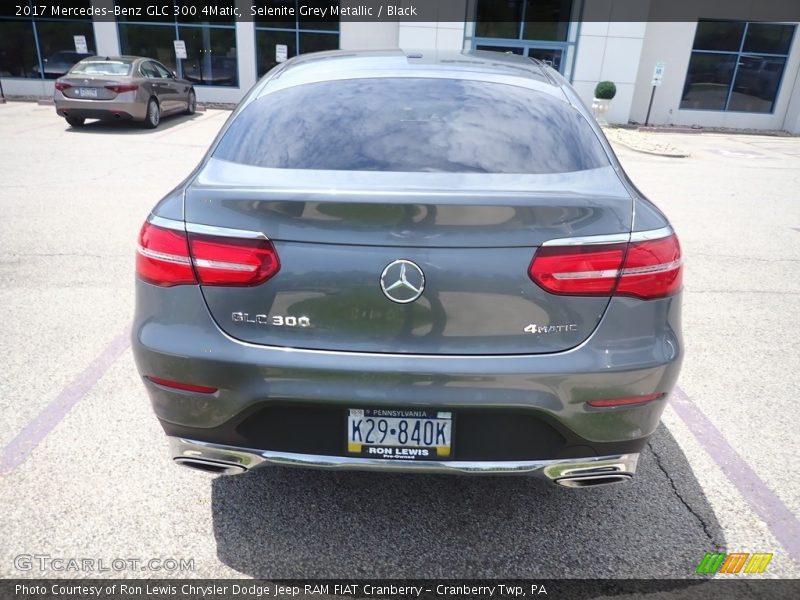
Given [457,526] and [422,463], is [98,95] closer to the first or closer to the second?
[457,526]

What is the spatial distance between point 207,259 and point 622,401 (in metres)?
1.45

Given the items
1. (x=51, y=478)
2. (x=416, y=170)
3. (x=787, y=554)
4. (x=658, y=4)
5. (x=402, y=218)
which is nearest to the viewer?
(x=402, y=218)

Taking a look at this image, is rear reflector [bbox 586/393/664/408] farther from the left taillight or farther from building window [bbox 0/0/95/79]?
building window [bbox 0/0/95/79]

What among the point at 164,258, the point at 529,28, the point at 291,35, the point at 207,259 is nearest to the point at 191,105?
the point at 291,35

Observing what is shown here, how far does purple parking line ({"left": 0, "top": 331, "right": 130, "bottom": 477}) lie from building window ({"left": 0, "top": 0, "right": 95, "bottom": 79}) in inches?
791

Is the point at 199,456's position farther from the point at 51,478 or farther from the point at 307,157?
the point at 307,157

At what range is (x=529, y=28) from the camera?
19.6m

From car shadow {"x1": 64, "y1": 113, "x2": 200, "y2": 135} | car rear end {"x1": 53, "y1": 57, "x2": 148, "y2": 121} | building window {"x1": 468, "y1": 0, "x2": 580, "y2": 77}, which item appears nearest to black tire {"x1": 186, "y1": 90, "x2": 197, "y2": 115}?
car shadow {"x1": 64, "y1": 113, "x2": 200, "y2": 135}

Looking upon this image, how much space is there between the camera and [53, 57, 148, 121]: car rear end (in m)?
12.9

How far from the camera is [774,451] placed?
2977 millimetres

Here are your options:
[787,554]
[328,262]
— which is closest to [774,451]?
[787,554]

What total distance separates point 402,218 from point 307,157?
596mm

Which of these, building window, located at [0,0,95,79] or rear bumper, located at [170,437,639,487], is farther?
building window, located at [0,0,95,79]

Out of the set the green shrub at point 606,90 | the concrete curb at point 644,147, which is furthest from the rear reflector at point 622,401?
the green shrub at point 606,90
